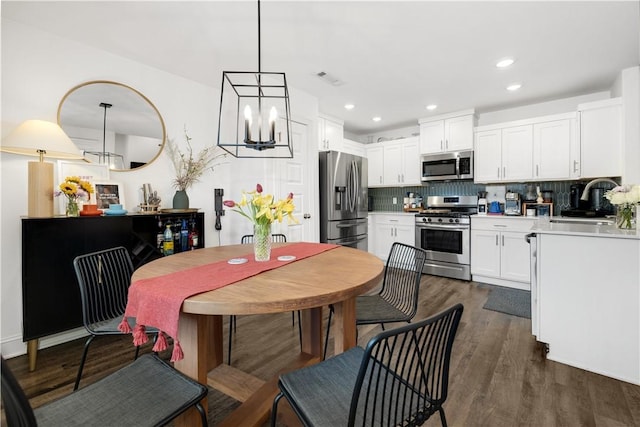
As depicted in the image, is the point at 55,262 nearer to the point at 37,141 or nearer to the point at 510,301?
the point at 37,141

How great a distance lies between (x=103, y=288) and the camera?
1.72 meters

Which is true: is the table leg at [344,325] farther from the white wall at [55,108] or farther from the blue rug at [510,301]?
the blue rug at [510,301]

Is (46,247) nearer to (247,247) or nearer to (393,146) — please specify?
(247,247)

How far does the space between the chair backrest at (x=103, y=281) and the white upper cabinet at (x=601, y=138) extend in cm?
481

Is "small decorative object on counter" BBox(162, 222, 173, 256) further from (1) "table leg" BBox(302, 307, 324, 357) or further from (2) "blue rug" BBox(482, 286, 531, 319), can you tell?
(2) "blue rug" BBox(482, 286, 531, 319)

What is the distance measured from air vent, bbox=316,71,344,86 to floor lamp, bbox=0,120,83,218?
2.38m

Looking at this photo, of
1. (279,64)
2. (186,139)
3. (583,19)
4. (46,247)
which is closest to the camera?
(46,247)

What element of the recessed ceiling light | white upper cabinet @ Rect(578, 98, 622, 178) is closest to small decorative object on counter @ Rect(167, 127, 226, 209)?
the recessed ceiling light

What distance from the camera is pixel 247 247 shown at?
2152 mm

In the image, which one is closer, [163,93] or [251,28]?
[251,28]

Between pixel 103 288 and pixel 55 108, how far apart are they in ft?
5.62

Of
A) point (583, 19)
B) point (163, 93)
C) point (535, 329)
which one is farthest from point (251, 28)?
point (535, 329)

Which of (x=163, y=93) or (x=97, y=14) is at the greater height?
(x=97, y=14)

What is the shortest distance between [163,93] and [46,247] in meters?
1.81
